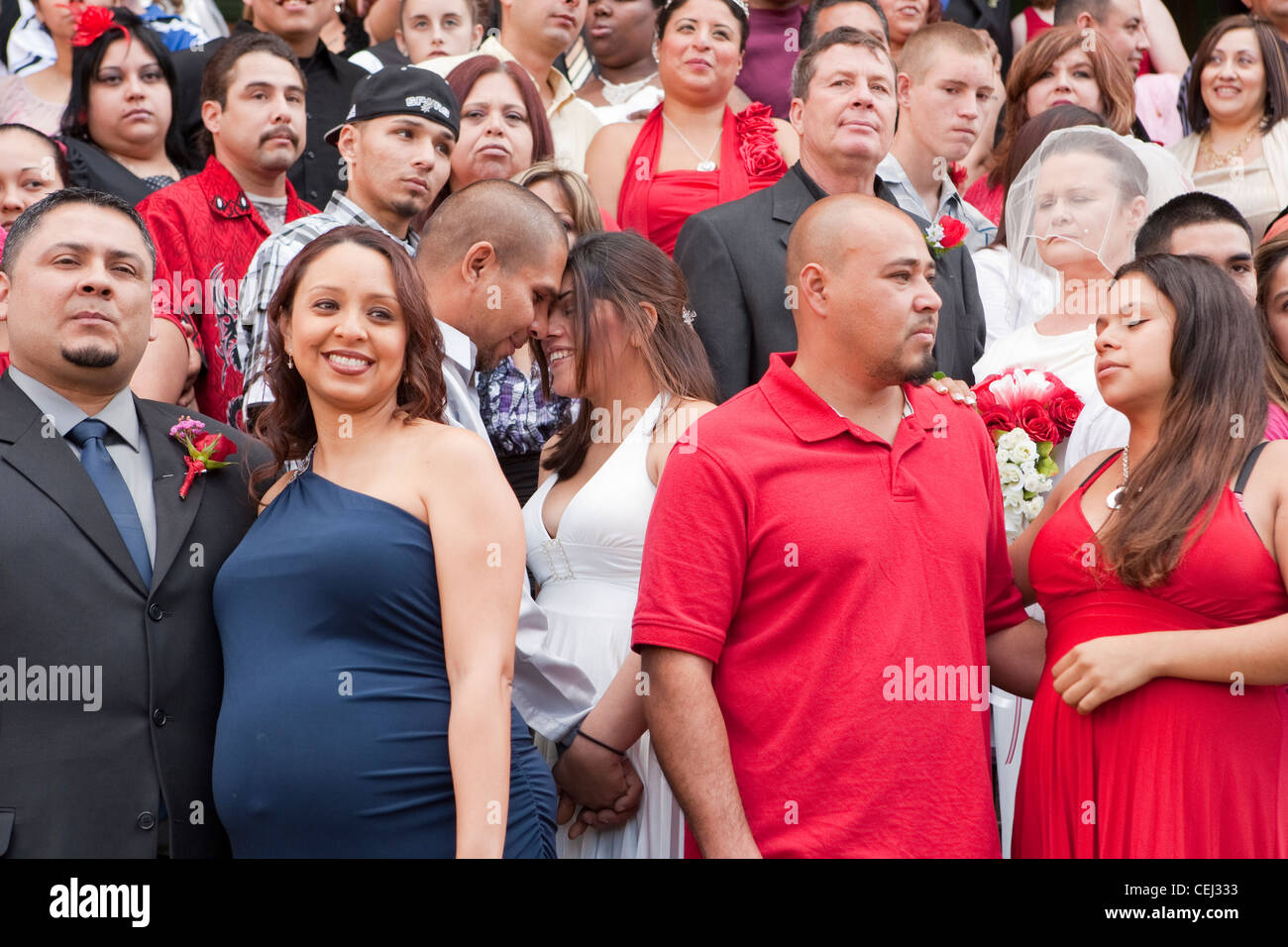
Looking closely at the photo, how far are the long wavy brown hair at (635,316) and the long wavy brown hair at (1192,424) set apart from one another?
125 centimetres

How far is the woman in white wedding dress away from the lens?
3.91 meters

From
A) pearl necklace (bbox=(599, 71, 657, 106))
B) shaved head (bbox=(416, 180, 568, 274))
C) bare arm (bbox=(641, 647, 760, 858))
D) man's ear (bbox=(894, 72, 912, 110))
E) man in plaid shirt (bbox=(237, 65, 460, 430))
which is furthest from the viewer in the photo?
pearl necklace (bbox=(599, 71, 657, 106))

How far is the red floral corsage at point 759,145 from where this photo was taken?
5.71 m

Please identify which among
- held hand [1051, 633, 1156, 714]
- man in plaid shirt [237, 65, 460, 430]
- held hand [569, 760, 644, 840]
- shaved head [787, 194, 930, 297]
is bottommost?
held hand [569, 760, 644, 840]

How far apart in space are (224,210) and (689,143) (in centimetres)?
181

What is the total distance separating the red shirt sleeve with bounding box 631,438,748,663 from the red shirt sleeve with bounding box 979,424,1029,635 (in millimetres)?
655

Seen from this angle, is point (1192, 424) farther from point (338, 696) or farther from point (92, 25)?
point (92, 25)

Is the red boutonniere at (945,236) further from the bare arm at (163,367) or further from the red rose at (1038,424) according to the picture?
the bare arm at (163,367)

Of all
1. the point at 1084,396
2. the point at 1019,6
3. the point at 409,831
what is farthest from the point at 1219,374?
the point at 1019,6

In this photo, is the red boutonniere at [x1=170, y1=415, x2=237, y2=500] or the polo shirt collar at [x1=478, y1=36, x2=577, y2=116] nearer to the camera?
the red boutonniere at [x1=170, y1=415, x2=237, y2=500]

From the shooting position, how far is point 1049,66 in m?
6.77

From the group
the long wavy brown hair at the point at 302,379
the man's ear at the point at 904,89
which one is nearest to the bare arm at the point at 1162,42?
the man's ear at the point at 904,89

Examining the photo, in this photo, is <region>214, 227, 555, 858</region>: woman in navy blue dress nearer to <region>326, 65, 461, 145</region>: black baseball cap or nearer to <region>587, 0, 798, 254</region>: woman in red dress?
<region>326, 65, 461, 145</region>: black baseball cap

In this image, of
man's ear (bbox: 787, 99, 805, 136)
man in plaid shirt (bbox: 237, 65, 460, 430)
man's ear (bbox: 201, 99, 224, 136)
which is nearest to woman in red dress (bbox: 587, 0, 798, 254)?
man's ear (bbox: 787, 99, 805, 136)
